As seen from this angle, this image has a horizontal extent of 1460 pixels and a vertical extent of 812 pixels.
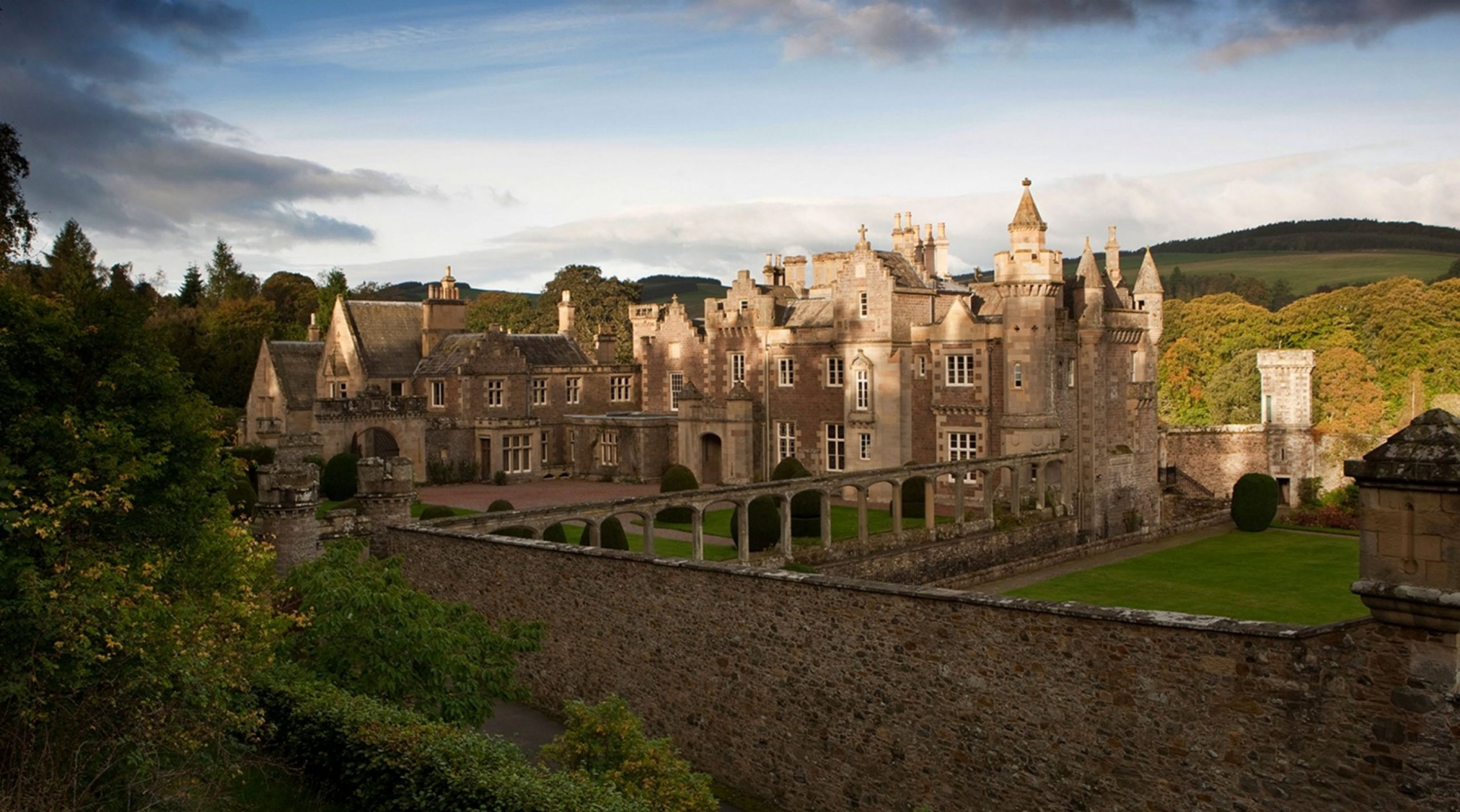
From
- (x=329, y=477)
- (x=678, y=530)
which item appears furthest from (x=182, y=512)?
(x=329, y=477)

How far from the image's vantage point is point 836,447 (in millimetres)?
45031

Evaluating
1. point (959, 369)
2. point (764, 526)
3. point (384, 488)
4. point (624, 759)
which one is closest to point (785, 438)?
point (959, 369)

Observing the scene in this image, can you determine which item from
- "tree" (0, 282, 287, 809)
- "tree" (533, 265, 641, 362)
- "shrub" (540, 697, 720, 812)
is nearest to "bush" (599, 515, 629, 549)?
"tree" (0, 282, 287, 809)

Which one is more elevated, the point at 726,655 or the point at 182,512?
the point at 182,512

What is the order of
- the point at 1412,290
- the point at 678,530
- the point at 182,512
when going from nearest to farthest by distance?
the point at 182,512 < the point at 678,530 < the point at 1412,290

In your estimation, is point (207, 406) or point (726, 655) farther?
point (726, 655)

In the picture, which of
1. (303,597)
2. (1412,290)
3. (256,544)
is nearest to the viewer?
(303,597)

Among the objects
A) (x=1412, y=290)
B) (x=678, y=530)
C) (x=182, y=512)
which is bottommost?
(x=678, y=530)

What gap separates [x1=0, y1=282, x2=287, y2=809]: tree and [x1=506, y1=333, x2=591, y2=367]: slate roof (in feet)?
124

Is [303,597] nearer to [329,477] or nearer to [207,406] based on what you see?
[207,406]

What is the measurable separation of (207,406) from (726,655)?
7644 millimetres

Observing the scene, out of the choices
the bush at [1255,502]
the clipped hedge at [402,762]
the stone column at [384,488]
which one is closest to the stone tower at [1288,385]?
the bush at [1255,502]

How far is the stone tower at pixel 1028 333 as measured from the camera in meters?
38.7

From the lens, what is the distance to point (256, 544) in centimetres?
1555
